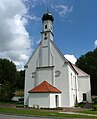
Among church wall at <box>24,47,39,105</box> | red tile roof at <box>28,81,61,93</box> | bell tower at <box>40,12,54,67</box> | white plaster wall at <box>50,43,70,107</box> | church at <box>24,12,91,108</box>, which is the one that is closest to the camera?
red tile roof at <box>28,81,61,93</box>

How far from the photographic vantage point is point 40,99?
32.6 meters

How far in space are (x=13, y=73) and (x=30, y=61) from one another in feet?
86.0

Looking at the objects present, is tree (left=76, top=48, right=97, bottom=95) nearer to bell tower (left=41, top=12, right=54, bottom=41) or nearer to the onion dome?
bell tower (left=41, top=12, right=54, bottom=41)

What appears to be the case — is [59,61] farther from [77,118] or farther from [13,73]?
[13,73]

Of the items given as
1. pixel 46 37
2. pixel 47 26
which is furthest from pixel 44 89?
pixel 47 26

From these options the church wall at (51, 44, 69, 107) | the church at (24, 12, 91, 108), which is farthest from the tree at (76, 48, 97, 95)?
the church wall at (51, 44, 69, 107)

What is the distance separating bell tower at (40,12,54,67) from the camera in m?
38.7

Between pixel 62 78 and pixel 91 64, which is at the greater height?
pixel 91 64

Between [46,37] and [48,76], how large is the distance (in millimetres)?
8496

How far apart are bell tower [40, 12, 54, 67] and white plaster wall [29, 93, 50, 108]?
302 inches

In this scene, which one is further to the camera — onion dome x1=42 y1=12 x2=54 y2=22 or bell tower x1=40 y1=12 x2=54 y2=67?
onion dome x1=42 y1=12 x2=54 y2=22

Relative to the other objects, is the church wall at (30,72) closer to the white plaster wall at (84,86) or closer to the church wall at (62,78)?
the church wall at (62,78)

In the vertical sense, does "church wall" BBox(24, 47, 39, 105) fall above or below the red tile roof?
above

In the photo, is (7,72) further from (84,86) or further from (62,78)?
(62,78)
